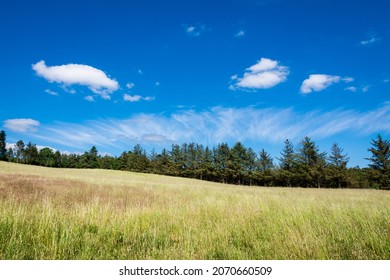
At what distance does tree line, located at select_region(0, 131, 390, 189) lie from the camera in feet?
175

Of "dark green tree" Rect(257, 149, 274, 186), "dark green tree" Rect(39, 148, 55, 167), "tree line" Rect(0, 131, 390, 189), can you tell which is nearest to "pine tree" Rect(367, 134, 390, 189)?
"tree line" Rect(0, 131, 390, 189)

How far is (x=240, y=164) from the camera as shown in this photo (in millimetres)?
71438

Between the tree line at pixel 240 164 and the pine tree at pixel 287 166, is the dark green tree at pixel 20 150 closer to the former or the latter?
the tree line at pixel 240 164

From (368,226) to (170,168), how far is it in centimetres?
8494

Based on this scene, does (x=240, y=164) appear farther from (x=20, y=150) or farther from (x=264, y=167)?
(x=20, y=150)

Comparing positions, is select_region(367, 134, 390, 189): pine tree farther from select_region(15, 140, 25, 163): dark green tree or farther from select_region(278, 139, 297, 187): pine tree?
select_region(15, 140, 25, 163): dark green tree

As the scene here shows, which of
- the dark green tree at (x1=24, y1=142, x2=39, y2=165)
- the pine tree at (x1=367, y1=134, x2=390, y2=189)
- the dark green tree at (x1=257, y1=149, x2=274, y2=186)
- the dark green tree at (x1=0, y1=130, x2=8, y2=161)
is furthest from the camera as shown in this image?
the dark green tree at (x1=24, y1=142, x2=39, y2=165)

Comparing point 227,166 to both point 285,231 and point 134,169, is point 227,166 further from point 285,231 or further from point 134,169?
point 285,231

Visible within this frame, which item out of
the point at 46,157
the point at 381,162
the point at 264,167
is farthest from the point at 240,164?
the point at 46,157

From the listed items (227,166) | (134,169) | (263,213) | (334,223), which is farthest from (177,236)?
(134,169)

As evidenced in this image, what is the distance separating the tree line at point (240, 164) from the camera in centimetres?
5325

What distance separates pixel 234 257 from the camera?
4062 millimetres

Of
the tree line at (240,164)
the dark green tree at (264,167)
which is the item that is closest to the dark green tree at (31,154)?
the tree line at (240,164)

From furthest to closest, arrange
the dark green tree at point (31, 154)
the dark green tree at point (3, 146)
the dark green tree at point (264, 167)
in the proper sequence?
the dark green tree at point (31, 154) < the dark green tree at point (3, 146) < the dark green tree at point (264, 167)
